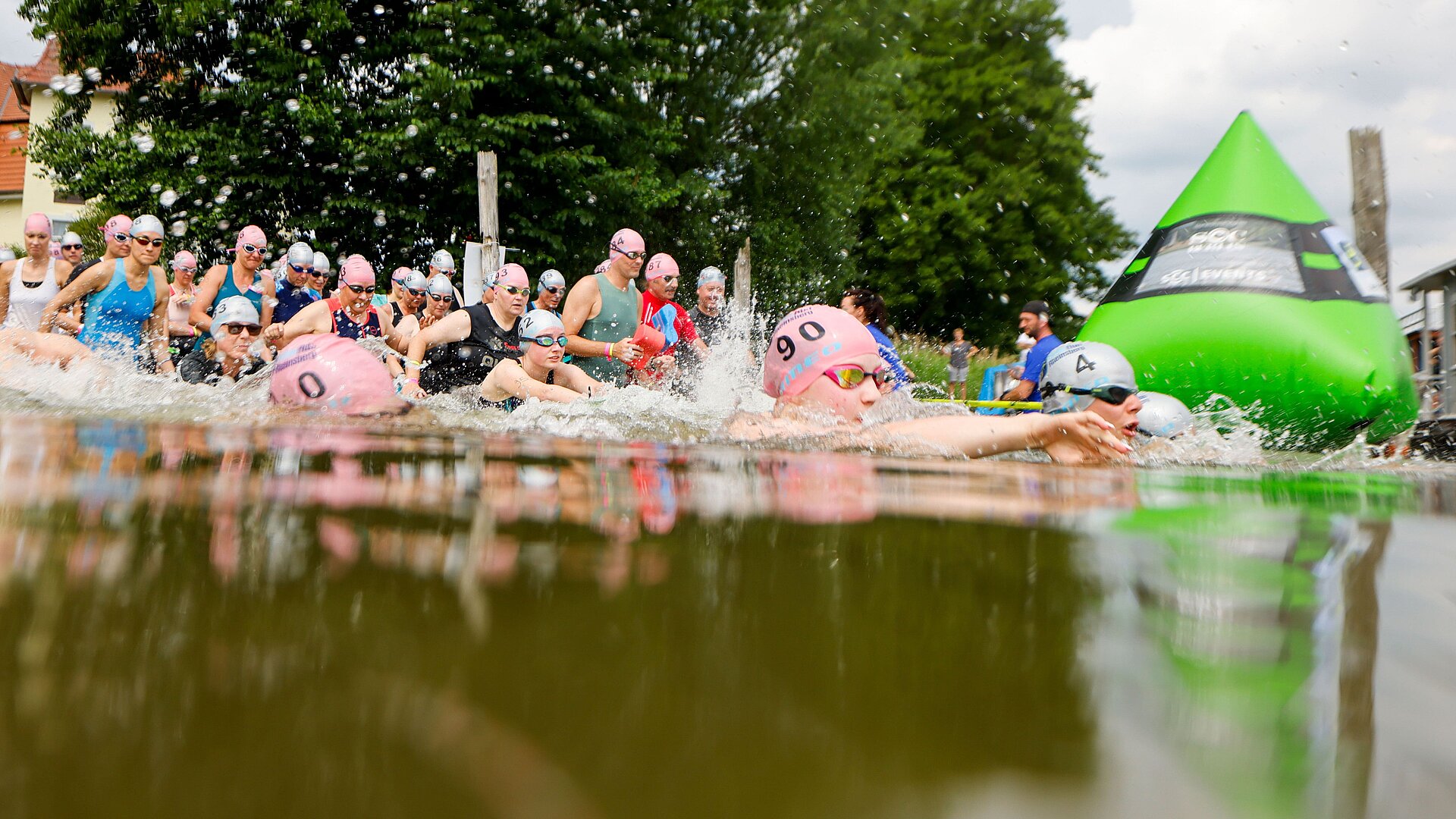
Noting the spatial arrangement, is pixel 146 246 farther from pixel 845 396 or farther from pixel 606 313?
pixel 845 396

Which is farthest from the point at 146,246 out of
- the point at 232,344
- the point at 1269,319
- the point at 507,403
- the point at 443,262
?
the point at 1269,319

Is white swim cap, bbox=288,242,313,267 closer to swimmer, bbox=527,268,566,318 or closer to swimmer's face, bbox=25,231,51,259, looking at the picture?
swimmer's face, bbox=25,231,51,259

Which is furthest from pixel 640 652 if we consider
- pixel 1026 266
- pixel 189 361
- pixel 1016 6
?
pixel 1016 6

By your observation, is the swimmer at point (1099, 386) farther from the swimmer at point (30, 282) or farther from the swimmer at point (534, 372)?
the swimmer at point (30, 282)

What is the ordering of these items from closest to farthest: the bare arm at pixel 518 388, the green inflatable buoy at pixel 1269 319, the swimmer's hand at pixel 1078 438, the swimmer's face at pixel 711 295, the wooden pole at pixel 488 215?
the swimmer's hand at pixel 1078 438, the bare arm at pixel 518 388, the green inflatable buoy at pixel 1269 319, the swimmer's face at pixel 711 295, the wooden pole at pixel 488 215

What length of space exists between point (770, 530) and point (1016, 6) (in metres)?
33.0

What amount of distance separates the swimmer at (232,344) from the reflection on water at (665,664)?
20.0 feet

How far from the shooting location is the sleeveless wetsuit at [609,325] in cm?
730

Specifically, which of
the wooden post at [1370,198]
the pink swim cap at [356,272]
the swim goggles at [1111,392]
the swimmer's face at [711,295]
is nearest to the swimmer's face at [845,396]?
the swim goggles at [1111,392]

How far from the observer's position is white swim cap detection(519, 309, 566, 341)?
6.48 meters

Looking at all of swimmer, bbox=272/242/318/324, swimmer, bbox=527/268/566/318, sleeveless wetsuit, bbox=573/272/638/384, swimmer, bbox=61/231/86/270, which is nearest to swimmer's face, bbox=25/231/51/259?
swimmer, bbox=61/231/86/270

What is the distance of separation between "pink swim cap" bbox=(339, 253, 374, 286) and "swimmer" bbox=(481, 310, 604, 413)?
1898 mm

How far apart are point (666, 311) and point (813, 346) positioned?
10.9 ft

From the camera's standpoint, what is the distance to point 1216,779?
0.63m
